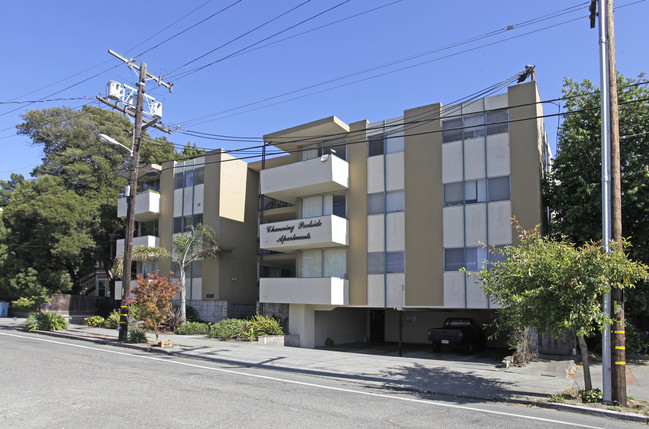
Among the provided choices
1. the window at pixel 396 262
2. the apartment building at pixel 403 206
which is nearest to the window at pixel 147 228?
the apartment building at pixel 403 206

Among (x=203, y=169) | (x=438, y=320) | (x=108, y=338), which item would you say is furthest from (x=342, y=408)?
(x=203, y=169)

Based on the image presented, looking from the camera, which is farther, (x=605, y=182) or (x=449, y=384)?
(x=449, y=384)

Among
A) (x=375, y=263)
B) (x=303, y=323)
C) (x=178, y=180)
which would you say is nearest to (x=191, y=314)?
(x=303, y=323)

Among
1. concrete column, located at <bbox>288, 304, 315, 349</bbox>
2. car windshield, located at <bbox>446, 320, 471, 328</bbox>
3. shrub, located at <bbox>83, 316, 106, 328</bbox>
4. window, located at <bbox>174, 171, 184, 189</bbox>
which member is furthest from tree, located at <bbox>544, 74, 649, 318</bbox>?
shrub, located at <bbox>83, 316, 106, 328</bbox>

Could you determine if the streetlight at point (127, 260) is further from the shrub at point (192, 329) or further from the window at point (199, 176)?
the window at point (199, 176)

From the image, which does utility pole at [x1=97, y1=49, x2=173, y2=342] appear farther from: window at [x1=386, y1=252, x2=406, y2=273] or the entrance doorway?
the entrance doorway

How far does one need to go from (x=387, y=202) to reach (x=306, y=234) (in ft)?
13.2

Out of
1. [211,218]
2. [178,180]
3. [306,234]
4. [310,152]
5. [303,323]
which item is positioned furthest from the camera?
[178,180]

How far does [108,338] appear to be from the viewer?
66.8 ft

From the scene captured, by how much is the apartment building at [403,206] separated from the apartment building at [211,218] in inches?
133

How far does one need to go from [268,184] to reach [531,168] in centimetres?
1211

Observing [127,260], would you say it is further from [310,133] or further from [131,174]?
[310,133]

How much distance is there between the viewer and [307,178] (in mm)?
22234

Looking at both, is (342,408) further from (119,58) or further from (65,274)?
(65,274)
